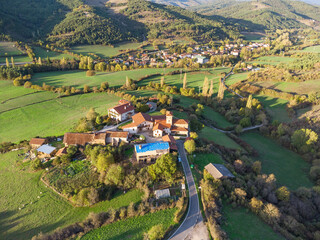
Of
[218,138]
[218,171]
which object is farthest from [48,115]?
[218,171]

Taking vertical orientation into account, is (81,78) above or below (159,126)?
below

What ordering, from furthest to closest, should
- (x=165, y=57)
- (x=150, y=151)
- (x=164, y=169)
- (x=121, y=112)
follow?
(x=165, y=57) → (x=121, y=112) → (x=150, y=151) → (x=164, y=169)

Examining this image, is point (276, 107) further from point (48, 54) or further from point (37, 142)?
point (48, 54)

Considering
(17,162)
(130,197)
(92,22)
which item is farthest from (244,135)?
(92,22)

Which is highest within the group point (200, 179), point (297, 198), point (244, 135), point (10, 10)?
point (10, 10)

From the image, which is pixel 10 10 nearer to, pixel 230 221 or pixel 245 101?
pixel 245 101

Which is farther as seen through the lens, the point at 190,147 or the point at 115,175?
the point at 190,147
